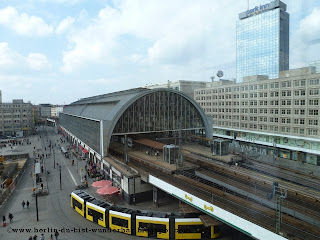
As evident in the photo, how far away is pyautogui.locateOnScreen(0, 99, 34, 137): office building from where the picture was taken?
89812mm

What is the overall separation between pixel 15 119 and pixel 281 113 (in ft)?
313

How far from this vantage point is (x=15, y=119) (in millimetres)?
92625

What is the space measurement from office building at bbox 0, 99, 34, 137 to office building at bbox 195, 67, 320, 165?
83343 mm

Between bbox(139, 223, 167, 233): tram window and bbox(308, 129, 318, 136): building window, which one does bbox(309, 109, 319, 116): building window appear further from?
bbox(139, 223, 167, 233): tram window

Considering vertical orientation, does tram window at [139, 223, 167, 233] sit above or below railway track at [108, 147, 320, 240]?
below

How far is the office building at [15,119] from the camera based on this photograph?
89812 millimetres

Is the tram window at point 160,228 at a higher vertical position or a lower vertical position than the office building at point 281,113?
lower

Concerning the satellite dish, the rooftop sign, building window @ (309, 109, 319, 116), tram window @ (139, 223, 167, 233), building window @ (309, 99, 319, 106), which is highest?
the satellite dish

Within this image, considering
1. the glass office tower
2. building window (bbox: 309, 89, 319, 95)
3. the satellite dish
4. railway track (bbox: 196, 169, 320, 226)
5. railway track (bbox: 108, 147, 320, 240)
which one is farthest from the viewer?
the satellite dish

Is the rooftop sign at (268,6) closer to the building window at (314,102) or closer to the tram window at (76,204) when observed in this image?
the building window at (314,102)

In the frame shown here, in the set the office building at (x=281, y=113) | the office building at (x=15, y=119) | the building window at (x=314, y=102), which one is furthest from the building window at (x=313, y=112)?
the office building at (x=15, y=119)

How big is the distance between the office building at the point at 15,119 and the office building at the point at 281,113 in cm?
8334

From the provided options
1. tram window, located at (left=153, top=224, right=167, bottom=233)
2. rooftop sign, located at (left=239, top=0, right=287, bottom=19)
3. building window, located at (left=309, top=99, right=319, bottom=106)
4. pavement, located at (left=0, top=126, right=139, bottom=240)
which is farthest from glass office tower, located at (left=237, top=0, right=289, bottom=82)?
pavement, located at (left=0, top=126, right=139, bottom=240)

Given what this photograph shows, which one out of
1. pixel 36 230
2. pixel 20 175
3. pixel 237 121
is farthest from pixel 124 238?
pixel 237 121
